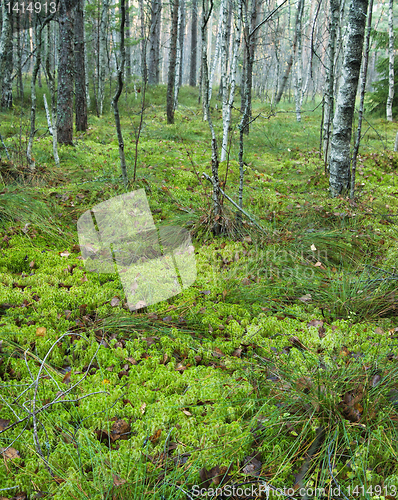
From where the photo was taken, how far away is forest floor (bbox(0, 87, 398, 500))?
1.54m

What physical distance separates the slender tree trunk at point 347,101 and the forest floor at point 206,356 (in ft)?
1.65

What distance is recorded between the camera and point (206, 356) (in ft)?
8.02

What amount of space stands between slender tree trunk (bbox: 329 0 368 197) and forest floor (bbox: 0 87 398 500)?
0.50 m

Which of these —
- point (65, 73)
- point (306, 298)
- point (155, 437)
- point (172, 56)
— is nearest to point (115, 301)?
point (155, 437)

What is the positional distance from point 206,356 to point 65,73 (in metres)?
7.20

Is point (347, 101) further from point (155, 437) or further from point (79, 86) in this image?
point (79, 86)

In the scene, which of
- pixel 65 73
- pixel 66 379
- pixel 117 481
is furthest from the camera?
pixel 65 73

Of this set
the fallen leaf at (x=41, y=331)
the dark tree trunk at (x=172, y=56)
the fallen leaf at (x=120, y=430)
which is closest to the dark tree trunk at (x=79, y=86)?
the dark tree trunk at (x=172, y=56)

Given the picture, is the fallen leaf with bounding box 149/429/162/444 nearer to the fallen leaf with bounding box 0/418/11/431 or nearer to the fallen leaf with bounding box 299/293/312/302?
the fallen leaf with bounding box 0/418/11/431

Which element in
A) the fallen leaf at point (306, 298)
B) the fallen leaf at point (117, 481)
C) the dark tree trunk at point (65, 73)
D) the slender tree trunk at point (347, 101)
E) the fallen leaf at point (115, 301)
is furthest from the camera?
the dark tree trunk at point (65, 73)

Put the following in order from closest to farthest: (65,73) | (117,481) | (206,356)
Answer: (117,481)
(206,356)
(65,73)

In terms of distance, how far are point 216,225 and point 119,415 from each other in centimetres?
271

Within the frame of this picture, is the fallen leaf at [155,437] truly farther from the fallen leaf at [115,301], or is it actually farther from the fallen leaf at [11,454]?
the fallen leaf at [115,301]

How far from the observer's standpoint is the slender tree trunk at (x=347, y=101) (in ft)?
16.1
